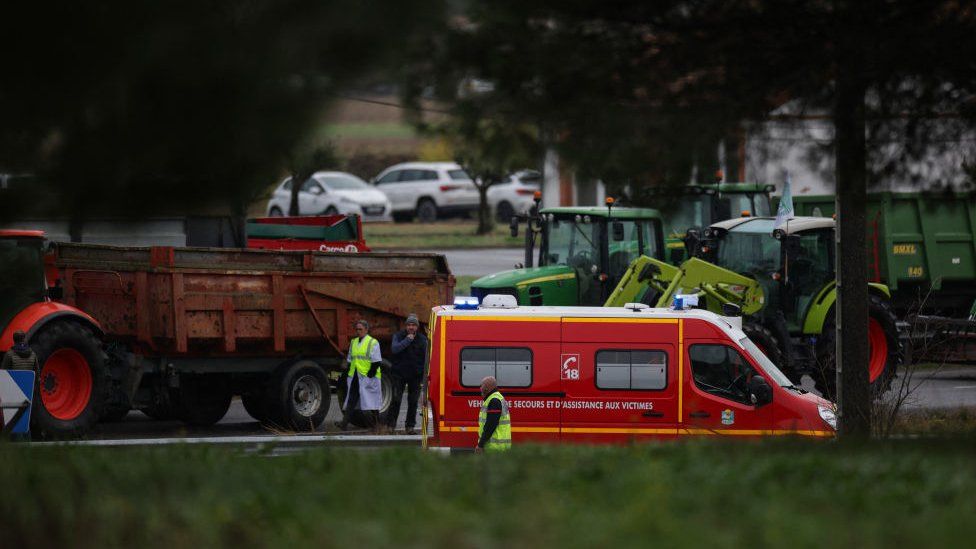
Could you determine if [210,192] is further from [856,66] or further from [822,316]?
[822,316]

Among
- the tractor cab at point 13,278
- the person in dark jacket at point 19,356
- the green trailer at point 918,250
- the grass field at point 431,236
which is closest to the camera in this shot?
the tractor cab at point 13,278

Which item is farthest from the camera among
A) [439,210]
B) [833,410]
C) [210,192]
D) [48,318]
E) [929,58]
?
[439,210]

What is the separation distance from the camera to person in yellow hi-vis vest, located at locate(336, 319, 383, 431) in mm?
18625

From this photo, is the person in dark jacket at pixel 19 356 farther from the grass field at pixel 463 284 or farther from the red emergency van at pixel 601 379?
the grass field at pixel 463 284

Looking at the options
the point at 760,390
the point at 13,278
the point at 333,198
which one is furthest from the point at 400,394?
the point at 333,198

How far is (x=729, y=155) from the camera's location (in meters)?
9.80

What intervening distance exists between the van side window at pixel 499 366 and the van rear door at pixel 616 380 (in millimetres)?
362

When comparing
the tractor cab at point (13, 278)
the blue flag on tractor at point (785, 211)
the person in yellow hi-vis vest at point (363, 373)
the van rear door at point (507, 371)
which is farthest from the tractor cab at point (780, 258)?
the tractor cab at point (13, 278)

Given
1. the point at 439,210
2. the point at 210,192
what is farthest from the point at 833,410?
the point at 439,210

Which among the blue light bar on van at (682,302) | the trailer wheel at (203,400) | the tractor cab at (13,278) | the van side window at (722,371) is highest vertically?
→ the tractor cab at (13,278)

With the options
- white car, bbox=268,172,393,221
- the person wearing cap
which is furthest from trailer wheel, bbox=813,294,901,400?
white car, bbox=268,172,393,221

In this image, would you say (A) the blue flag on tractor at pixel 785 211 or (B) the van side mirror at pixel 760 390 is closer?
(B) the van side mirror at pixel 760 390

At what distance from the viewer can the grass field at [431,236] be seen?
125 feet

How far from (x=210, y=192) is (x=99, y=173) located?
2.55 feet
